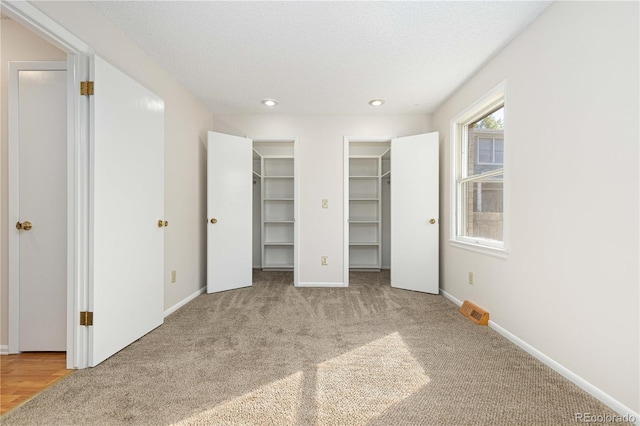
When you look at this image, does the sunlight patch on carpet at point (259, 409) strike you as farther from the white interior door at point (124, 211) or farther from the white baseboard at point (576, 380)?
the white baseboard at point (576, 380)

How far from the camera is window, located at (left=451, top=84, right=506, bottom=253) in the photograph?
8.38 ft

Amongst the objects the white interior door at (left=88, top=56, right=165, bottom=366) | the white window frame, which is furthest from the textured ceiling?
the white interior door at (left=88, top=56, right=165, bottom=366)

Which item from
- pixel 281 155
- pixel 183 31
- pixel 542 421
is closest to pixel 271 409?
pixel 542 421

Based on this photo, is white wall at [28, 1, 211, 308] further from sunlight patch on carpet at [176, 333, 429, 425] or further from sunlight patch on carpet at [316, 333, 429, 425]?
sunlight patch on carpet at [316, 333, 429, 425]

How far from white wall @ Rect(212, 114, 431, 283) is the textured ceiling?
61 cm

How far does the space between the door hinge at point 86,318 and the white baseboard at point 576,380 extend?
289 centimetres

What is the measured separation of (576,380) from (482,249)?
1.18m

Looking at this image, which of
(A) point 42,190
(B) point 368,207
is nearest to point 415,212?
(B) point 368,207

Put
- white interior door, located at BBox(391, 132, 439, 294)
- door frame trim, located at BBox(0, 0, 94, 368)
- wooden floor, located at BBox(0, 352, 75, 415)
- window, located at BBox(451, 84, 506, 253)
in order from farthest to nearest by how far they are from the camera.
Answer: white interior door, located at BBox(391, 132, 439, 294), window, located at BBox(451, 84, 506, 253), door frame trim, located at BBox(0, 0, 94, 368), wooden floor, located at BBox(0, 352, 75, 415)

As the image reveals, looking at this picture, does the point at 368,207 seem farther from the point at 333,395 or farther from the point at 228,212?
the point at 333,395

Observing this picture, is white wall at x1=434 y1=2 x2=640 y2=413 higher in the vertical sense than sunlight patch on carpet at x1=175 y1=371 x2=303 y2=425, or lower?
higher

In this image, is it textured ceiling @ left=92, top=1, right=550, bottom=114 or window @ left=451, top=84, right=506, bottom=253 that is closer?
textured ceiling @ left=92, top=1, right=550, bottom=114

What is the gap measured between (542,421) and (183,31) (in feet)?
10.5

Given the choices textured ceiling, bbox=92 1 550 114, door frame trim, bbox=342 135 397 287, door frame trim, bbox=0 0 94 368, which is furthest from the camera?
door frame trim, bbox=342 135 397 287
